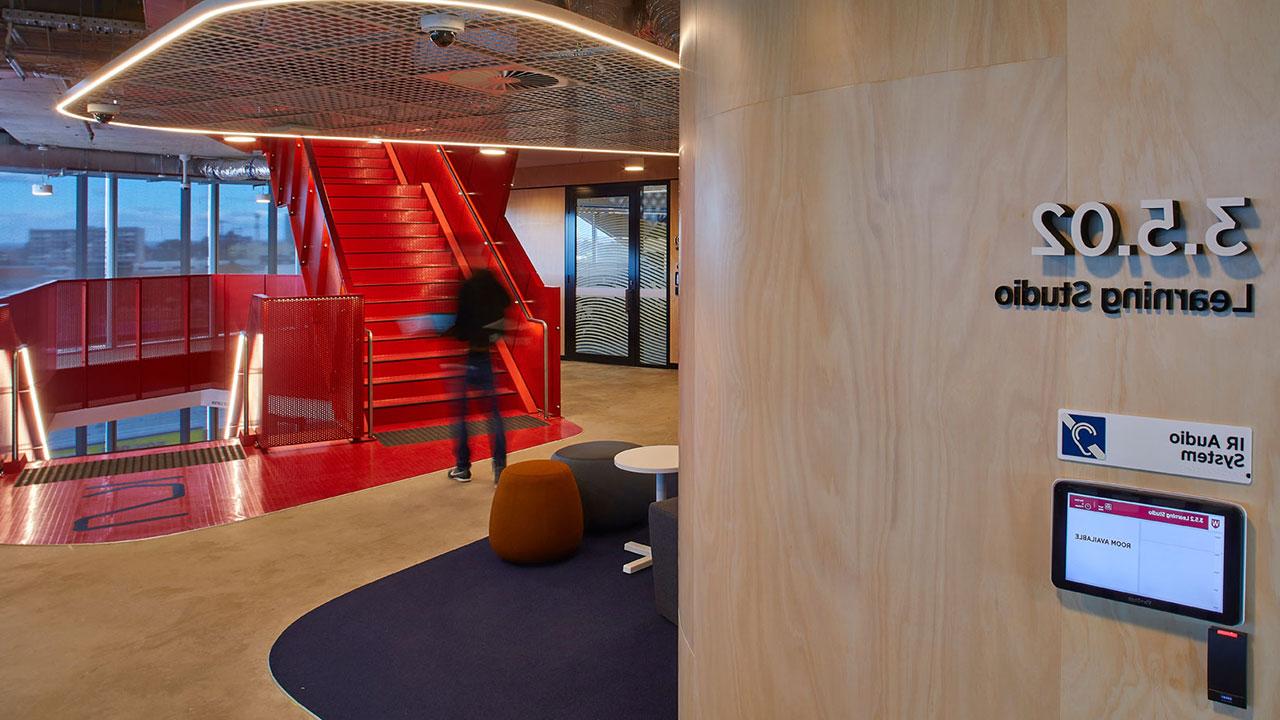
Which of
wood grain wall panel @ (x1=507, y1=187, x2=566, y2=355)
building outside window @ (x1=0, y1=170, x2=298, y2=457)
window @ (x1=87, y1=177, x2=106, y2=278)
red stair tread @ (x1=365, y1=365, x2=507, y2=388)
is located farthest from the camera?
window @ (x1=87, y1=177, x2=106, y2=278)

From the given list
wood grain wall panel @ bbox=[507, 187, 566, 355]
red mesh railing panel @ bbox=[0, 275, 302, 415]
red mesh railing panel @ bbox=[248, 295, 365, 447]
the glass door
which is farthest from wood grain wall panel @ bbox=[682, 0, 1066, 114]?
wood grain wall panel @ bbox=[507, 187, 566, 355]

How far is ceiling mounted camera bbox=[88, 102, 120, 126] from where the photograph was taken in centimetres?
599

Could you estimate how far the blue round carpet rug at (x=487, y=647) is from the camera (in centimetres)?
357

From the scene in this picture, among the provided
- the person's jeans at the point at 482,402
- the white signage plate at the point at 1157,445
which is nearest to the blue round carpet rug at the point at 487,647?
the person's jeans at the point at 482,402

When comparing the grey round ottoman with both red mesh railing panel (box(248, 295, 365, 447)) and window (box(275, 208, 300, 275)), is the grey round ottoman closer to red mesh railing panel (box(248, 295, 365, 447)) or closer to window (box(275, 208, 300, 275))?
red mesh railing panel (box(248, 295, 365, 447))

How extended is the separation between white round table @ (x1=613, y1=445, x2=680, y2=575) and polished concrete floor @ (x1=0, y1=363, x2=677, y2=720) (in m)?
1.20

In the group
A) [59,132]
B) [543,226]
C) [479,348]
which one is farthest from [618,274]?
[59,132]

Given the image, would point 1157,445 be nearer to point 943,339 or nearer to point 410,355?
point 943,339

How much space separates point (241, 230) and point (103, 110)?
15.7 m

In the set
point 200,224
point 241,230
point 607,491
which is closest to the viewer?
point 607,491

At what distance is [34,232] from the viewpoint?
17156 millimetres

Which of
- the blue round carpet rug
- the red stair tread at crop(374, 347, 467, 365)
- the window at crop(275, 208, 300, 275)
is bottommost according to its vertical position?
the blue round carpet rug

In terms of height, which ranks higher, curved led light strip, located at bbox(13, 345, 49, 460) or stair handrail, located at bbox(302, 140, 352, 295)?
stair handrail, located at bbox(302, 140, 352, 295)

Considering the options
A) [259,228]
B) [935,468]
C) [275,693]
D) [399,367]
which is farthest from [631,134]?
[259,228]
